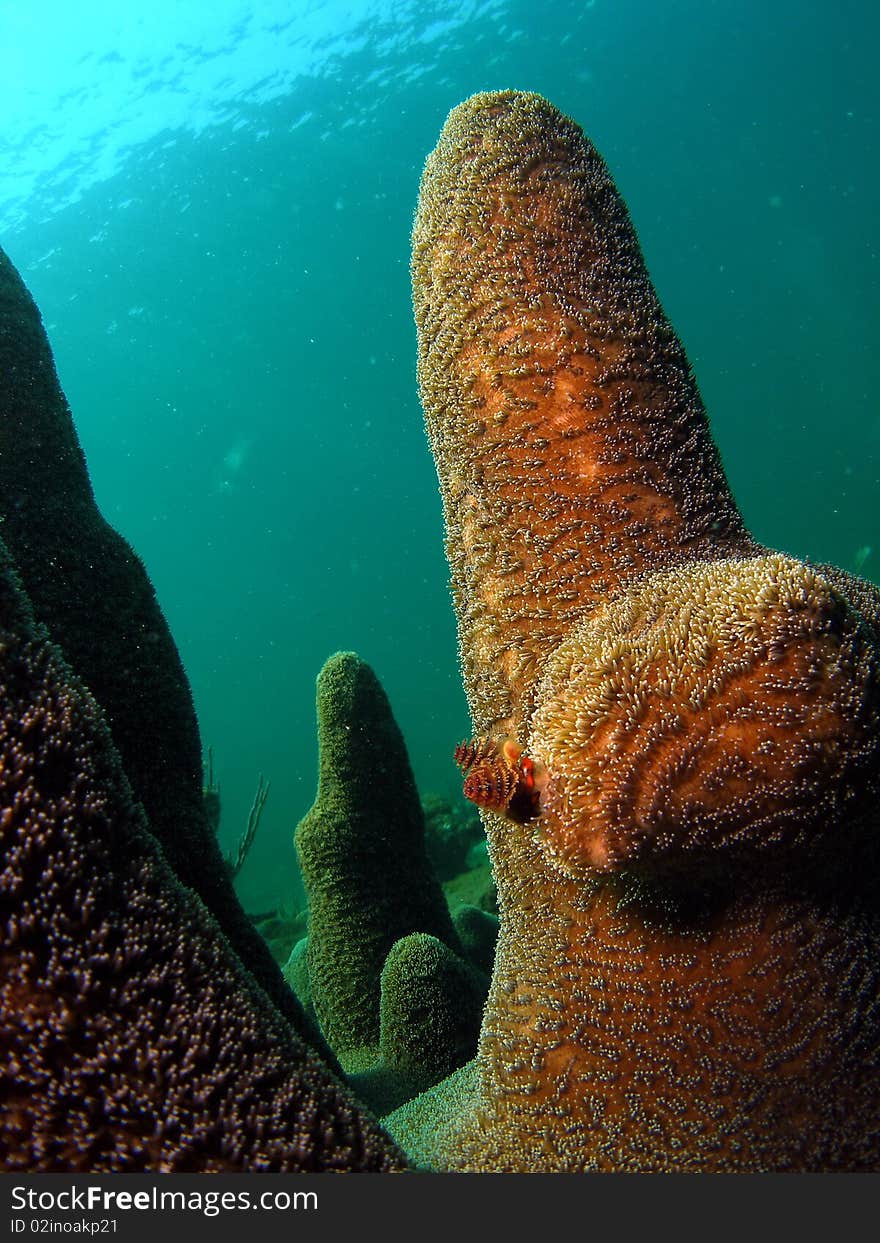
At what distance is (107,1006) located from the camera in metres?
1.48

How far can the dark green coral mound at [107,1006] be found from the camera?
4.66 ft

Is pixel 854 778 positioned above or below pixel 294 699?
above

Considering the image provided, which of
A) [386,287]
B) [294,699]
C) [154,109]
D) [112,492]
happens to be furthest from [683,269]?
[112,492]

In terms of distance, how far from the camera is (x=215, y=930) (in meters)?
1.81

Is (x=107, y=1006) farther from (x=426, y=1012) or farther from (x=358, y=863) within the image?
(x=358, y=863)

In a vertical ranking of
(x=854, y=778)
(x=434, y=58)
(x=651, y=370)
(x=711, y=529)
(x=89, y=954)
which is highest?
(x=434, y=58)

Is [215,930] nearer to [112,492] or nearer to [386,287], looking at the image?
[386,287]

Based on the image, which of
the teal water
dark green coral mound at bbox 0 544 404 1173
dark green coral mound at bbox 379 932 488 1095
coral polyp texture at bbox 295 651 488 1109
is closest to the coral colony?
dark green coral mound at bbox 0 544 404 1173

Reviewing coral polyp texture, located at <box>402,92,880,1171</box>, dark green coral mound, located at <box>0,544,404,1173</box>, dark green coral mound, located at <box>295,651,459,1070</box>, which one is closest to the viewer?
dark green coral mound, located at <box>0,544,404,1173</box>

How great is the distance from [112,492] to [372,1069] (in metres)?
105

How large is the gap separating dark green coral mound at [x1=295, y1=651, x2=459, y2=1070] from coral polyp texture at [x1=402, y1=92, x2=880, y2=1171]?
1545mm

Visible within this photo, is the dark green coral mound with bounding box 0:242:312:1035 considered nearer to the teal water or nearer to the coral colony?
the coral colony

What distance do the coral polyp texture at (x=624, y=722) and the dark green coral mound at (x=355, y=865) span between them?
1.55 metres

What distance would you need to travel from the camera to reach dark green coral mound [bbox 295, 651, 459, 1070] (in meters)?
4.79
